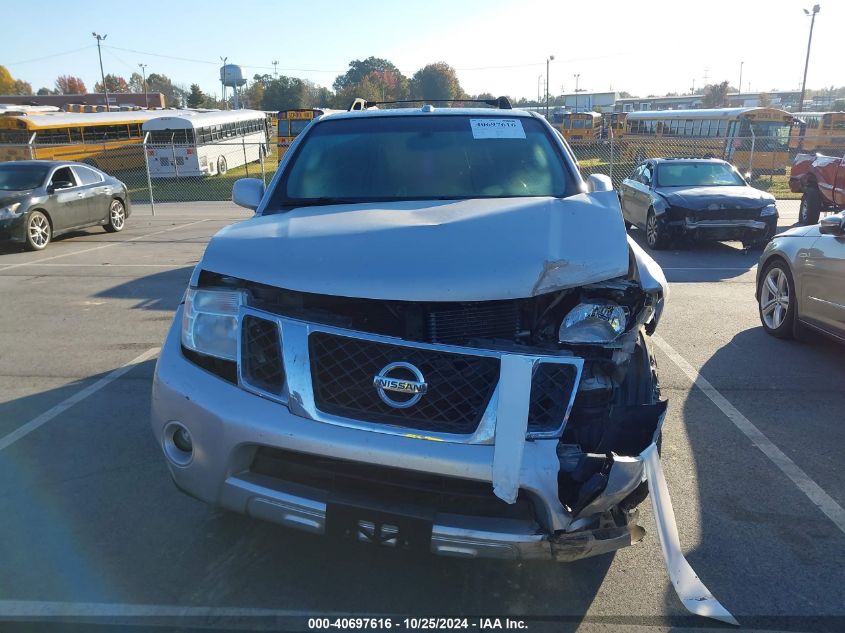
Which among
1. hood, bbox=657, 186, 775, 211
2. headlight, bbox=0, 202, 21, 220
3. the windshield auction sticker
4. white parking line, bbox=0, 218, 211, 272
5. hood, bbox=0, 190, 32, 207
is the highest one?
the windshield auction sticker

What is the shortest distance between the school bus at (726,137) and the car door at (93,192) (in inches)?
790

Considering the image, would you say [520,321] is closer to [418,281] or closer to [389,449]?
[418,281]

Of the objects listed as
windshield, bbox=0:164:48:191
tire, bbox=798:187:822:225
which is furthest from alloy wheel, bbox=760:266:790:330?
windshield, bbox=0:164:48:191

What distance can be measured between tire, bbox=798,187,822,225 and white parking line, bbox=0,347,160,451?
1370 cm

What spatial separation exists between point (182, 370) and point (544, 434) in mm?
1451

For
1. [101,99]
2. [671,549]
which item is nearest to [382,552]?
[671,549]

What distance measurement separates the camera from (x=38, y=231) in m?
12.0

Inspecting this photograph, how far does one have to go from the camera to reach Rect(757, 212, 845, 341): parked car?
536cm

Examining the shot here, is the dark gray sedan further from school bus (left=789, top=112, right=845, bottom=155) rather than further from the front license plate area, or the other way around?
school bus (left=789, top=112, right=845, bottom=155)

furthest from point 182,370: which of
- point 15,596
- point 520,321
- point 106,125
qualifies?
point 106,125

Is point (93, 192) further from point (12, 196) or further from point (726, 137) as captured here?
point (726, 137)

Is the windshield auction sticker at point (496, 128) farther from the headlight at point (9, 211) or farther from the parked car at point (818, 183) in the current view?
the parked car at point (818, 183)

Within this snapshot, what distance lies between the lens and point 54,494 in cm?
357

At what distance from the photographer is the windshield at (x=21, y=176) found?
1216 cm
